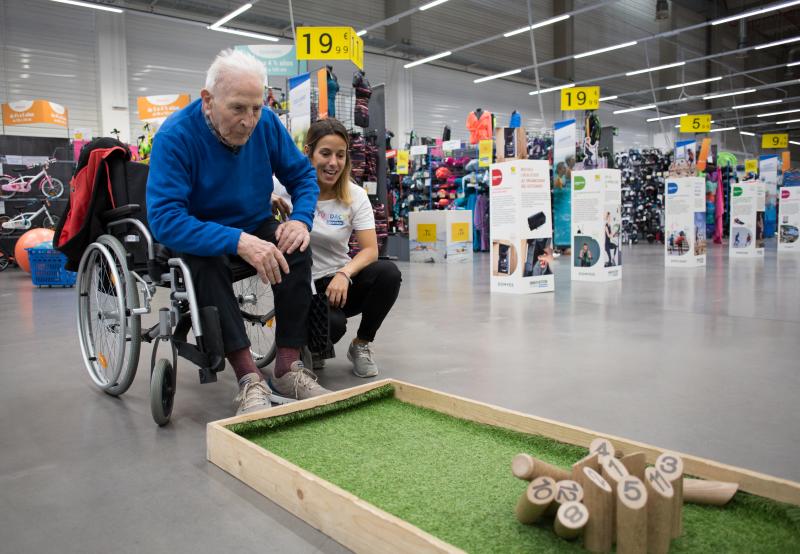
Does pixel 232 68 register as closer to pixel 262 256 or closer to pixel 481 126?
pixel 262 256

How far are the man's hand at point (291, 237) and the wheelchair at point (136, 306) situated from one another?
0.18m

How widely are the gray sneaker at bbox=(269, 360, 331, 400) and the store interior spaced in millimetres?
232

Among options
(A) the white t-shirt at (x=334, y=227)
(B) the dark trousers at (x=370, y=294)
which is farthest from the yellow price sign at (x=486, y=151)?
(B) the dark trousers at (x=370, y=294)

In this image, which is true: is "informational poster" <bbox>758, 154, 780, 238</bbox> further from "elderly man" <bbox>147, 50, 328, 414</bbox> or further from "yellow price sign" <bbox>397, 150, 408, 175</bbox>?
"elderly man" <bbox>147, 50, 328, 414</bbox>

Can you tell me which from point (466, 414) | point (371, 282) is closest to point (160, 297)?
point (371, 282)

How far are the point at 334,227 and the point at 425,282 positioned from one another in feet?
13.4

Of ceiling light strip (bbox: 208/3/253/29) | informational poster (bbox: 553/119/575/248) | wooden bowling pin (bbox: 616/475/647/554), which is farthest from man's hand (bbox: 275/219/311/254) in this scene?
ceiling light strip (bbox: 208/3/253/29)

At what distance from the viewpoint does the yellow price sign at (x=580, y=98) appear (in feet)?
37.7

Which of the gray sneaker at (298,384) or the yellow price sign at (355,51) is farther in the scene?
the yellow price sign at (355,51)

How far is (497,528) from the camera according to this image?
1126 mm

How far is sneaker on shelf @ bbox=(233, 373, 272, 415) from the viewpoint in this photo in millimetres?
1814

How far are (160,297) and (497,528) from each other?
512 centimetres

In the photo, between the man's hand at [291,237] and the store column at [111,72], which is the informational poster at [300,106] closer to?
the man's hand at [291,237]

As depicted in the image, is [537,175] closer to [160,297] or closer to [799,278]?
[799,278]
